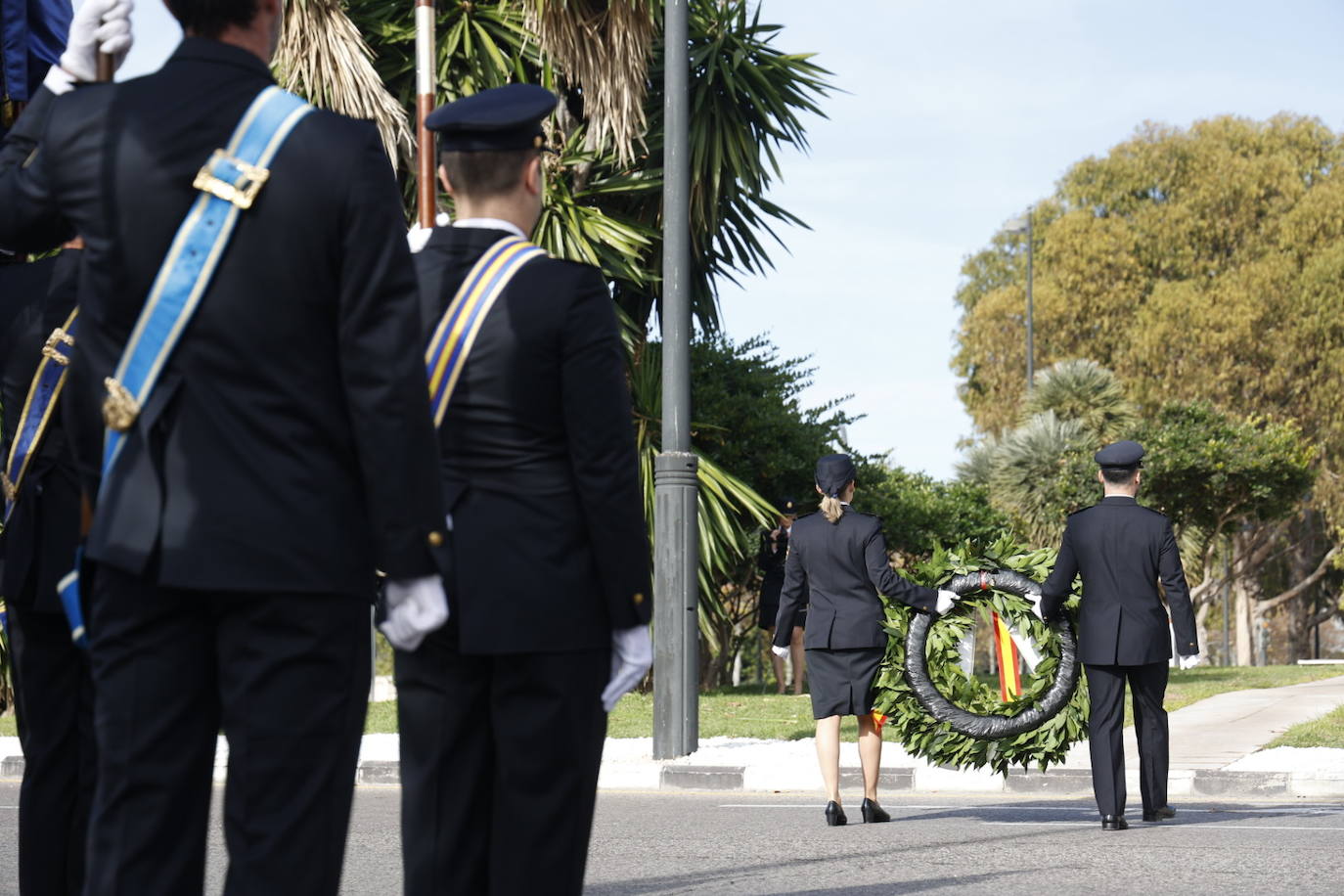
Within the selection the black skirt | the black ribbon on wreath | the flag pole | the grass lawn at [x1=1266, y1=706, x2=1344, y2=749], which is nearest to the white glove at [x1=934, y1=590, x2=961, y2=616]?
the black ribbon on wreath

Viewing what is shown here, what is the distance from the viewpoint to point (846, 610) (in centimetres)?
863

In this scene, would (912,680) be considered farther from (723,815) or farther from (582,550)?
(582,550)

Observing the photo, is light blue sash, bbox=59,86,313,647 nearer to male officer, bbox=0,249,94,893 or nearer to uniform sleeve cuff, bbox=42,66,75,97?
uniform sleeve cuff, bbox=42,66,75,97

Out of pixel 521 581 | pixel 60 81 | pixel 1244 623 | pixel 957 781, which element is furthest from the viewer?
pixel 1244 623

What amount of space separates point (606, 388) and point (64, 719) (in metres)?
1.55

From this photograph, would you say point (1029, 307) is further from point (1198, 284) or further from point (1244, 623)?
point (1244, 623)

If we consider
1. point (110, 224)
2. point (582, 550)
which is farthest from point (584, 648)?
point (110, 224)

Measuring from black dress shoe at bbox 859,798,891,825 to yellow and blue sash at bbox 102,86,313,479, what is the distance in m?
6.19

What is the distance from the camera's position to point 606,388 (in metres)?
3.55

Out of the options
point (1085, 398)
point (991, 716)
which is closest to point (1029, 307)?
point (1085, 398)

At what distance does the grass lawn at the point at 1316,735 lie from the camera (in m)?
11.2

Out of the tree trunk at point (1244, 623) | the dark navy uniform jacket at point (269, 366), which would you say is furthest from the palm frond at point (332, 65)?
the tree trunk at point (1244, 623)

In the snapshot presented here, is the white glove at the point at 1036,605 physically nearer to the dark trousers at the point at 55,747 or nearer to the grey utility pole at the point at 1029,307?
the dark trousers at the point at 55,747

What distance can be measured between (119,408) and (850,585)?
6.15m
